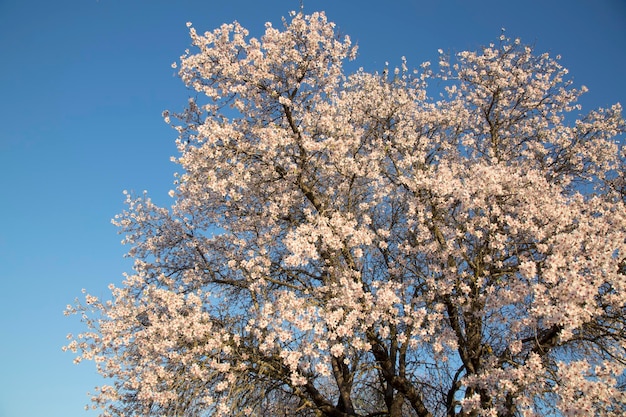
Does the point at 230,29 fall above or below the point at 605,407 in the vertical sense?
above

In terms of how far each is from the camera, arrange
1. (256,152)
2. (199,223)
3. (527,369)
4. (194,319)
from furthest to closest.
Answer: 1. (199,223)
2. (256,152)
3. (194,319)
4. (527,369)

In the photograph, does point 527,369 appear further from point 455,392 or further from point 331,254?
point 331,254

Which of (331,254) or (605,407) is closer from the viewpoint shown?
(605,407)

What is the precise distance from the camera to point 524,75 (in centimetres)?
1498

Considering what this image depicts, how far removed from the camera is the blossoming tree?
9383 millimetres

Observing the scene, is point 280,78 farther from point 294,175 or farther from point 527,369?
point 527,369

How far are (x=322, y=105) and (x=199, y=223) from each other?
509 cm

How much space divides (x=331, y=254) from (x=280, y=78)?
5.06 m

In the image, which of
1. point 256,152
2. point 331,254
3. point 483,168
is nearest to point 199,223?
point 256,152

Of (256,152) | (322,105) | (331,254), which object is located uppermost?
(322,105)

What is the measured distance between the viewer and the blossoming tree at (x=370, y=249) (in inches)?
369

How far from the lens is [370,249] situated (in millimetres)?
12914

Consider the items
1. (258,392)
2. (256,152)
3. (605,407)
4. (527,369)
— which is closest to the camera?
(605,407)

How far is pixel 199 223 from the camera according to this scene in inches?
560
